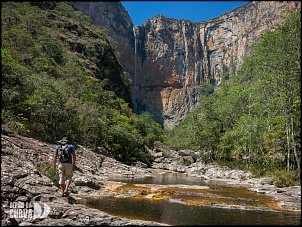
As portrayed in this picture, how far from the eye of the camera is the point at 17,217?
6.46m

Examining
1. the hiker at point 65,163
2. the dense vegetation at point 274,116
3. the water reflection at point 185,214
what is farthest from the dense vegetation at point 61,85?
the dense vegetation at point 274,116

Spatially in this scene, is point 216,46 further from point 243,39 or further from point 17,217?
point 17,217

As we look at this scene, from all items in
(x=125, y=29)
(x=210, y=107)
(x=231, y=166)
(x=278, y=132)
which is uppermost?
(x=125, y=29)

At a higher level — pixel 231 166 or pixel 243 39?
pixel 243 39

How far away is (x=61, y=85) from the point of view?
2638 cm

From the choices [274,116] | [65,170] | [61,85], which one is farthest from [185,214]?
[61,85]

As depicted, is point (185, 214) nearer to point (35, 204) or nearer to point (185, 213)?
point (185, 213)

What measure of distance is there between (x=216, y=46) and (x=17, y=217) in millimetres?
117109

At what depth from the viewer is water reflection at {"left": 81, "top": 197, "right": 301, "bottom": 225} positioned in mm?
7879

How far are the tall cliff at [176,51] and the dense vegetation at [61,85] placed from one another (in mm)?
39906

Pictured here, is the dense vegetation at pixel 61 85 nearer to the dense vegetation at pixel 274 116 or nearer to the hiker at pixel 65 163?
the hiker at pixel 65 163

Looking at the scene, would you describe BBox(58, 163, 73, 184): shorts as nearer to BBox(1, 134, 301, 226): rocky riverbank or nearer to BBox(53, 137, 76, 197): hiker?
BBox(53, 137, 76, 197): hiker

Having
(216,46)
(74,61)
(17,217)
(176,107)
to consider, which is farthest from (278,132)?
(216,46)

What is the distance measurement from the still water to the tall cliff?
93.0 m
